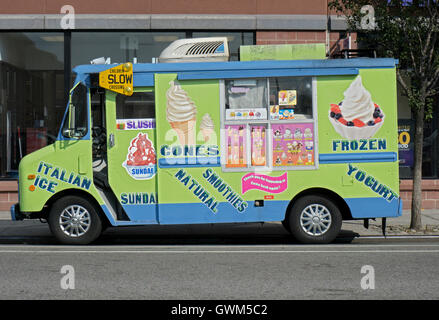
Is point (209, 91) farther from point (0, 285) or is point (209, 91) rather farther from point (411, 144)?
point (411, 144)

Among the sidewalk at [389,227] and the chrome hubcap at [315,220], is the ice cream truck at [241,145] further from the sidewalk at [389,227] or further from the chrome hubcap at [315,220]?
the sidewalk at [389,227]

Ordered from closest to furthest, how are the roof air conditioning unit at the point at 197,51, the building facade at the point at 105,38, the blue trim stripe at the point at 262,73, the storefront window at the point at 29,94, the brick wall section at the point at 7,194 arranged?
the blue trim stripe at the point at 262,73, the roof air conditioning unit at the point at 197,51, the brick wall section at the point at 7,194, the building facade at the point at 105,38, the storefront window at the point at 29,94

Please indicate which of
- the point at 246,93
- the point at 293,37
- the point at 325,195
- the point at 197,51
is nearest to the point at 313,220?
the point at 325,195

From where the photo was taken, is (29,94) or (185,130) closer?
(185,130)

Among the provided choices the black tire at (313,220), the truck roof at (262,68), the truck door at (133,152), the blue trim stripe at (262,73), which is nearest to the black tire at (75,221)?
the truck door at (133,152)

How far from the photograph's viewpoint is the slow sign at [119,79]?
9367 mm

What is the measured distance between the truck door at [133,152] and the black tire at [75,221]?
517mm

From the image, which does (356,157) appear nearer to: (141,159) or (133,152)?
(141,159)

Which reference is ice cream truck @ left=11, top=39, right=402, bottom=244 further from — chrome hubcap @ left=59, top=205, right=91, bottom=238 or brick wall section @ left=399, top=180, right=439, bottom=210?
brick wall section @ left=399, top=180, right=439, bottom=210

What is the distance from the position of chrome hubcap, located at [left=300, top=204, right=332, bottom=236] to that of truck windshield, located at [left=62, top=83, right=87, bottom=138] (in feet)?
12.2

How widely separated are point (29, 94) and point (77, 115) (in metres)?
5.63

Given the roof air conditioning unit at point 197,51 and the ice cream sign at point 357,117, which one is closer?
the ice cream sign at point 357,117

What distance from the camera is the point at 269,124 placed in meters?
9.38
